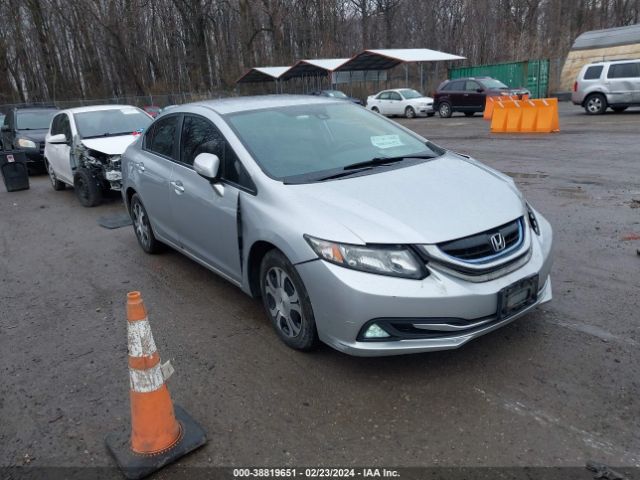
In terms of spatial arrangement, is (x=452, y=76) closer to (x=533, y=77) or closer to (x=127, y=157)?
(x=533, y=77)

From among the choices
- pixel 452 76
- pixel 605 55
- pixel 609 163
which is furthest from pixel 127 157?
pixel 452 76

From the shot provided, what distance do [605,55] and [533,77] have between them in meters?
3.84

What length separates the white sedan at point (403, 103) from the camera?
2572 centimetres

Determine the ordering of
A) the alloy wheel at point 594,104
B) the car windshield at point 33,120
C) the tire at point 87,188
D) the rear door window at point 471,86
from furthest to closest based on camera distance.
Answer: the rear door window at point 471,86 < the alloy wheel at point 594,104 < the car windshield at point 33,120 < the tire at point 87,188

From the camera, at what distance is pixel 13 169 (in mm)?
11266

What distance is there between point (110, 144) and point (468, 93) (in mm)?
18486

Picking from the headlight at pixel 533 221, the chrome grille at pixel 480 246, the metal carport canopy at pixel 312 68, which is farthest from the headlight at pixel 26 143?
the metal carport canopy at pixel 312 68

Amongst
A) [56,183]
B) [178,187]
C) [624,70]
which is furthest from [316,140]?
[624,70]

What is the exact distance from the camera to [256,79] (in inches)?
1630

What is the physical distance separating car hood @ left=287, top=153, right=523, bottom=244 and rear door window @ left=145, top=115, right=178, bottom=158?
199 cm

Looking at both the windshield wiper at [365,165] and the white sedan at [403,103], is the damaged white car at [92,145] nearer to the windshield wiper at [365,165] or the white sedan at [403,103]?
the windshield wiper at [365,165]

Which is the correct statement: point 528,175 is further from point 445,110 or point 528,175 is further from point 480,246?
point 445,110

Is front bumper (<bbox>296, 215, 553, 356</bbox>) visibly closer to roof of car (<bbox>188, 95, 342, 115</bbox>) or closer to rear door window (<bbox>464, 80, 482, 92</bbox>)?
roof of car (<bbox>188, 95, 342, 115</bbox>)

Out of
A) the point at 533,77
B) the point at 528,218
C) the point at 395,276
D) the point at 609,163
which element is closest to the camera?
the point at 395,276
